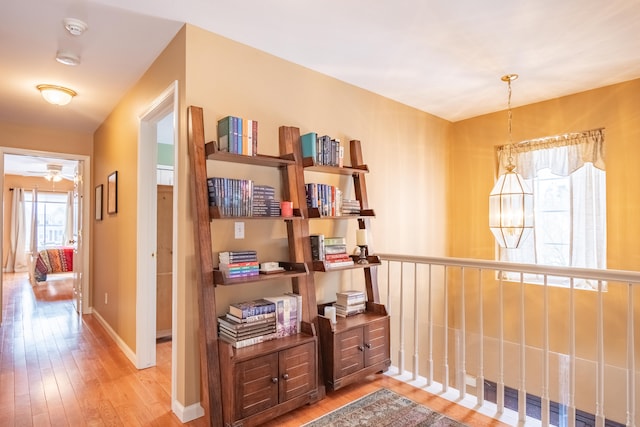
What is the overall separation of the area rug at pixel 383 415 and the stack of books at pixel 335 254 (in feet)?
3.15

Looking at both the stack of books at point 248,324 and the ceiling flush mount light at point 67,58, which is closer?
the stack of books at point 248,324

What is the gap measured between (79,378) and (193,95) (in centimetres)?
240

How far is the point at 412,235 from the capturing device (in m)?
3.92

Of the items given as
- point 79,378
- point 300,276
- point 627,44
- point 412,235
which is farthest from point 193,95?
point 627,44

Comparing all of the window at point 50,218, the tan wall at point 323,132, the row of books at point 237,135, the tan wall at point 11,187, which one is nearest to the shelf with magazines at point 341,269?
the tan wall at point 323,132

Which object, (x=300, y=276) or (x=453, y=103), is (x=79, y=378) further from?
(x=453, y=103)

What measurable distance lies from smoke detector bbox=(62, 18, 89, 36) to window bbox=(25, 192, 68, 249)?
29.5 feet

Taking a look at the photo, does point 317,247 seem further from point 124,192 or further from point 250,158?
point 124,192

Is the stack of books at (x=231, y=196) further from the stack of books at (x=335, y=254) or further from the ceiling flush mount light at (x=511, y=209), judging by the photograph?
the ceiling flush mount light at (x=511, y=209)

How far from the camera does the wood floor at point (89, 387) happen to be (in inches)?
87.7

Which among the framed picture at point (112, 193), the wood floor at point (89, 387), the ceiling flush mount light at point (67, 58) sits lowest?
the wood floor at point (89, 387)

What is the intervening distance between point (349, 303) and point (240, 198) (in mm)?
1260

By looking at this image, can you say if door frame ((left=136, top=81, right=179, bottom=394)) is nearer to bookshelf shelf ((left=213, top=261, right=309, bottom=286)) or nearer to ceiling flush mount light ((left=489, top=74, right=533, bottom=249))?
bookshelf shelf ((left=213, top=261, right=309, bottom=286))

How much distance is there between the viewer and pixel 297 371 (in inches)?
88.4
